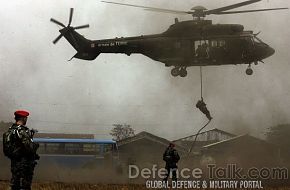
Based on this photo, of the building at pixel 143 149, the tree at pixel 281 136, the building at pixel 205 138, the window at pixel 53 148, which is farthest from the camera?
the building at pixel 205 138

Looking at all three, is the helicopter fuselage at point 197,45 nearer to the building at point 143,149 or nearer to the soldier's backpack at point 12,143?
the building at point 143,149

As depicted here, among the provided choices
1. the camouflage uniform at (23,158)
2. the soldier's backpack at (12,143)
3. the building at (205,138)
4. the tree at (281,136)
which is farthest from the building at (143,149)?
the soldier's backpack at (12,143)

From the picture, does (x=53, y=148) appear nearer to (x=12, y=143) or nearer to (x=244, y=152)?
(x=244, y=152)

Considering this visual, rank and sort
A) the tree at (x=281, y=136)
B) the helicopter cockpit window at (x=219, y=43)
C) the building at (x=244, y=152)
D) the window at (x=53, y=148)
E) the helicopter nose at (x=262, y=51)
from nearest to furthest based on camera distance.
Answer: the helicopter cockpit window at (x=219, y=43) → the helicopter nose at (x=262, y=51) → the building at (x=244, y=152) → the tree at (x=281, y=136) → the window at (x=53, y=148)

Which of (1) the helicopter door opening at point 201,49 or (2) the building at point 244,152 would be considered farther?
(2) the building at point 244,152

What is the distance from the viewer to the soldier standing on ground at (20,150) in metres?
8.44

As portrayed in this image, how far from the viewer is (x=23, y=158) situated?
8539 millimetres

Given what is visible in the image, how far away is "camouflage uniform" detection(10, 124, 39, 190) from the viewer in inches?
332

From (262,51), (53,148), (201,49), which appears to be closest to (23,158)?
(201,49)

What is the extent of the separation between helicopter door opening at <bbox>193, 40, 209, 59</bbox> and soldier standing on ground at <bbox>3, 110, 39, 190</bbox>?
21.0m

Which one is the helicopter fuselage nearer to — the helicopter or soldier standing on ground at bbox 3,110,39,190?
A: the helicopter

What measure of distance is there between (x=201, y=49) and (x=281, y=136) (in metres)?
12.6

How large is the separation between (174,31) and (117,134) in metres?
36.8

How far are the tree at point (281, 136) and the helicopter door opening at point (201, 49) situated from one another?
32.5ft
